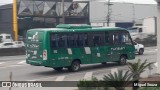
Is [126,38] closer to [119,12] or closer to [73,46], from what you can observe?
[73,46]

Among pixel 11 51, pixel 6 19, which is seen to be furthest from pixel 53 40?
pixel 6 19

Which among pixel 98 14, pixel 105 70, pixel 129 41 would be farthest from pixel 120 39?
pixel 98 14

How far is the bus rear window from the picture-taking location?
2086 cm

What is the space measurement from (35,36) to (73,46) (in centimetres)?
214

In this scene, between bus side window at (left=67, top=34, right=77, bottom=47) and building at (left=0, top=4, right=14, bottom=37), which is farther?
building at (left=0, top=4, right=14, bottom=37)

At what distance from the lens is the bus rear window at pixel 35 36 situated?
2086 centimetres

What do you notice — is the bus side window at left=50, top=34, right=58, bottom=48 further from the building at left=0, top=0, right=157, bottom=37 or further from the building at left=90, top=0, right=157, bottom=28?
the building at left=90, top=0, right=157, bottom=28

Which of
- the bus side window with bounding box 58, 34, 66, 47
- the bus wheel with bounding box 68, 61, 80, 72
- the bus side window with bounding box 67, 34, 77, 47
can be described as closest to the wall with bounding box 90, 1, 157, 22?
the bus wheel with bounding box 68, 61, 80, 72

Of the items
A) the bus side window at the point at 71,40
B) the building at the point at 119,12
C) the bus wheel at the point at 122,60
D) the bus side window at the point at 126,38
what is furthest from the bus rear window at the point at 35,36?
the building at the point at 119,12

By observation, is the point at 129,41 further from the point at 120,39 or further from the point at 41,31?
the point at 41,31

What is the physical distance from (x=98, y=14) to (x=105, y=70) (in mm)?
55495

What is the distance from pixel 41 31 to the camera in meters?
20.9

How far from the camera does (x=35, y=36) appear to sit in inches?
838

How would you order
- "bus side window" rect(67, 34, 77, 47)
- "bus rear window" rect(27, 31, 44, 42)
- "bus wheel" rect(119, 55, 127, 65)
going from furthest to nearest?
"bus wheel" rect(119, 55, 127, 65), "bus side window" rect(67, 34, 77, 47), "bus rear window" rect(27, 31, 44, 42)
